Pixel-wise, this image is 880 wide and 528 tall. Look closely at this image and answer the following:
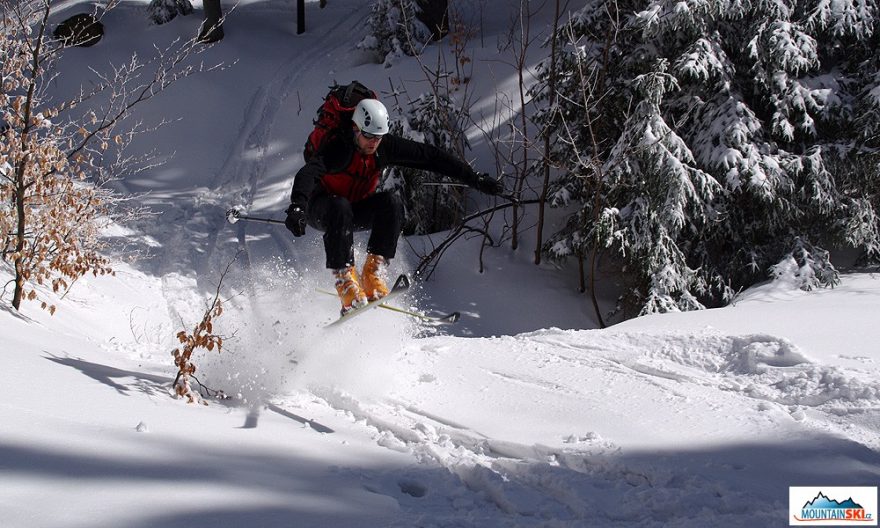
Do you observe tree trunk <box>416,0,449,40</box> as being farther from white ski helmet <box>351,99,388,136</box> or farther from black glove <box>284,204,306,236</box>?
black glove <box>284,204,306,236</box>

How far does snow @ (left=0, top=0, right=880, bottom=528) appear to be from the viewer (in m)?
2.42

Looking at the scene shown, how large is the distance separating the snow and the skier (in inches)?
17.7

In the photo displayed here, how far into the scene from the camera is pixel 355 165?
549 centimetres

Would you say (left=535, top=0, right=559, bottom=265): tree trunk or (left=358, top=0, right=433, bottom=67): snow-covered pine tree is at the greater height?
(left=358, top=0, right=433, bottom=67): snow-covered pine tree

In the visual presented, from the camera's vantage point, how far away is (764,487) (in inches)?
118

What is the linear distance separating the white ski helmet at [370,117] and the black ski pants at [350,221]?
0.57 metres

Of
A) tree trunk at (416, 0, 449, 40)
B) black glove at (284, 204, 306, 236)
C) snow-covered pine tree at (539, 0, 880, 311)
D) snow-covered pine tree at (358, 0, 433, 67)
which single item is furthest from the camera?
tree trunk at (416, 0, 449, 40)

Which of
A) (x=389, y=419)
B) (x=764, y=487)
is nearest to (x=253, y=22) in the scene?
(x=389, y=419)

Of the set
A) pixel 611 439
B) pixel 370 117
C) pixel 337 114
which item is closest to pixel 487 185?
pixel 370 117

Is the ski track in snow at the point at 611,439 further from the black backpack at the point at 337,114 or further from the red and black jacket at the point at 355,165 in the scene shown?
the black backpack at the point at 337,114

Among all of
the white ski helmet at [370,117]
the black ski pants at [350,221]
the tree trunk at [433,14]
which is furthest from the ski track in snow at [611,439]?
the tree trunk at [433,14]

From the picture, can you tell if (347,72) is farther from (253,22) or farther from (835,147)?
(835,147)

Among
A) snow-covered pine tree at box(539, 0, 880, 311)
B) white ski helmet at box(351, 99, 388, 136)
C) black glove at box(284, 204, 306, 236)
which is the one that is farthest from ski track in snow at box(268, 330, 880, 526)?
snow-covered pine tree at box(539, 0, 880, 311)

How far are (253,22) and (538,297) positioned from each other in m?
14.5
